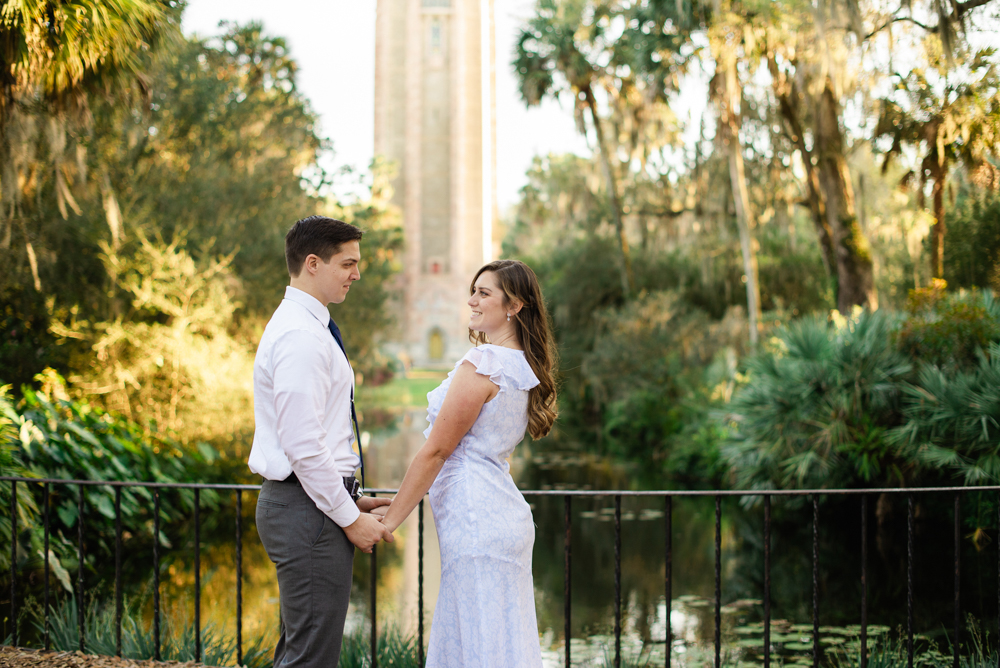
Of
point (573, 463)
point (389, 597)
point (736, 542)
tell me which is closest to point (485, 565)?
point (389, 597)

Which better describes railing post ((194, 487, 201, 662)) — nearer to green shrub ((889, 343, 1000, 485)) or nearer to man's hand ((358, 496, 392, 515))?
man's hand ((358, 496, 392, 515))

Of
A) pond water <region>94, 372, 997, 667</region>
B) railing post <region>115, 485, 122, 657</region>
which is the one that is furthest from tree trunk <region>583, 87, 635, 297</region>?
railing post <region>115, 485, 122, 657</region>

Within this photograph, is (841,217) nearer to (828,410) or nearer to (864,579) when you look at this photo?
(828,410)

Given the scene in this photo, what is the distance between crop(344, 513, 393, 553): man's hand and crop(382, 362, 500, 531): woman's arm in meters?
0.08

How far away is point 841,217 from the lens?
1333cm

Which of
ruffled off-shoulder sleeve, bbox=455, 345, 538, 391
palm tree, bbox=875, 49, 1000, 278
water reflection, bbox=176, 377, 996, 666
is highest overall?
palm tree, bbox=875, 49, 1000, 278

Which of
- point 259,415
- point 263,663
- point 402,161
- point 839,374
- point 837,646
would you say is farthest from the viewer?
point 402,161

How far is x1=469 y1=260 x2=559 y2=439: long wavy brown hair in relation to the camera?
7.49ft

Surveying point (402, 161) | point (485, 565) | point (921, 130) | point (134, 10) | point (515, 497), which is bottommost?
point (485, 565)

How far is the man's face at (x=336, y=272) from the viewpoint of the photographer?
2.25 metres

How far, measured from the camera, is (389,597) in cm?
735

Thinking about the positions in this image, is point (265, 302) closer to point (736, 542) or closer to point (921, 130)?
point (736, 542)

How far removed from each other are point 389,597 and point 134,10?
520 cm

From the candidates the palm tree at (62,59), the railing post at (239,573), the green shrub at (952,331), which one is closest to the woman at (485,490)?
the railing post at (239,573)
